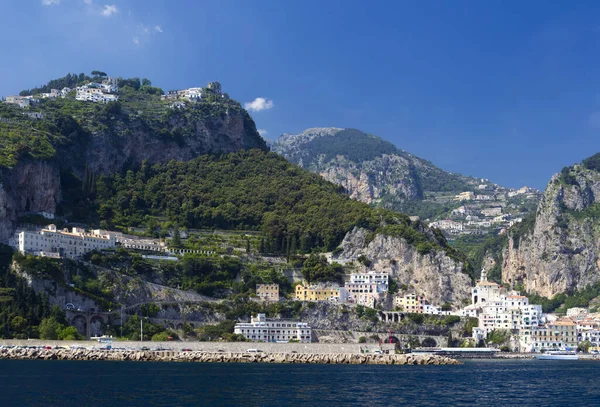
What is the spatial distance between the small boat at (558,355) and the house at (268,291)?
33.6 m

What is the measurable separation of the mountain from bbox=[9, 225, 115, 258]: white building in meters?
3.41

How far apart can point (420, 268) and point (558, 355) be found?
23287 millimetres

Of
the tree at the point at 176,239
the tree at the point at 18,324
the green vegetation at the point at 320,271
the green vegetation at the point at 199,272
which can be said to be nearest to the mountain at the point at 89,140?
→ the tree at the point at 176,239

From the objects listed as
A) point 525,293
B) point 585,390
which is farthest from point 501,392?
point 525,293

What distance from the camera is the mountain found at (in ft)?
392

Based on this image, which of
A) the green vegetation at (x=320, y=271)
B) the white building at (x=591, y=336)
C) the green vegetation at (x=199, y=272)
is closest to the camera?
the green vegetation at (x=199, y=272)

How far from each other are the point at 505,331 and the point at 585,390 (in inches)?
2094

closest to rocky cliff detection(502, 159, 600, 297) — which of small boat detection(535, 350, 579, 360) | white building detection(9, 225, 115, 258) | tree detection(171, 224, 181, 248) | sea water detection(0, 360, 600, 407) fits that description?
small boat detection(535, 350, 579, 360)

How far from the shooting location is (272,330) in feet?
356

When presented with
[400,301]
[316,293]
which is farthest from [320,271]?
[400,301]

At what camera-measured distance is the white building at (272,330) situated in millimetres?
106938

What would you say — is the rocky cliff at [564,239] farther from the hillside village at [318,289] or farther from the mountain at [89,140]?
the mountain at [89,140]

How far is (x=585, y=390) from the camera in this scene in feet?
221

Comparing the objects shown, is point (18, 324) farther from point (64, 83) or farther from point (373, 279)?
point (64, 83)
